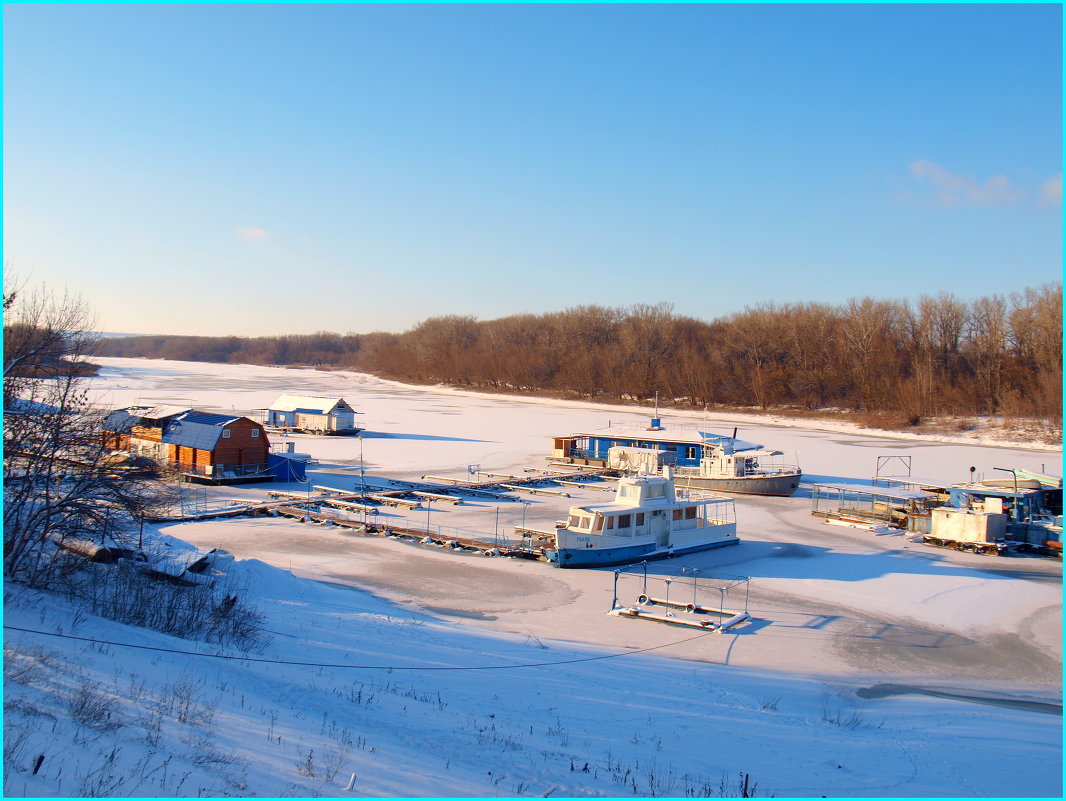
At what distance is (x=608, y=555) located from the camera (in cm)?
2248

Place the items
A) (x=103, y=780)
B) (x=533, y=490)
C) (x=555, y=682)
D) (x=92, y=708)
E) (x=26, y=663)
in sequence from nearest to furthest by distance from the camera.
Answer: (x=103, y=780) < (x=92, y=708) < (x=26, y=663) < (x=555, y=682) < (x=533, y=490)

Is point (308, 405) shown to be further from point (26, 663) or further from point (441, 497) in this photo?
point (26, 663)

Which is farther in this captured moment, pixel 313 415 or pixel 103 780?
pixel 313 415

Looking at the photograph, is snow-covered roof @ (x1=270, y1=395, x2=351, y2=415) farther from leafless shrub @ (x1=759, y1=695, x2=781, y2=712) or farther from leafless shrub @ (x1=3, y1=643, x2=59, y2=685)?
leafless shrub @ (x1=3, y1=643, x2=59, y2=685)

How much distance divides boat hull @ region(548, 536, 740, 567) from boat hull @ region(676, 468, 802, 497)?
1211 centimetres

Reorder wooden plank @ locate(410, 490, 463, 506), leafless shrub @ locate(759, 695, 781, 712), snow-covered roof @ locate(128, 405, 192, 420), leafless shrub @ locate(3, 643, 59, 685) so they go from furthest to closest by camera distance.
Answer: snow-covered roof @ locate(128, 405, 192, 420) → wooden plank @ locate(410, 490, 463, 506) → leafless shrub @ locate(759, 695, 781, 712) → leafless shrub @ locate(3, 643, 59, 685)

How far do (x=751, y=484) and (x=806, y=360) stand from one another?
185ft

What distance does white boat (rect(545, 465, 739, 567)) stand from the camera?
2236 cm

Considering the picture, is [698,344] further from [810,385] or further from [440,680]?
[440,680]

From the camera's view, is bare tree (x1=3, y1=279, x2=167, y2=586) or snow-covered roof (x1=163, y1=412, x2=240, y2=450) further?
snow-covered roof (x1=163, y1=412, x2=240, y2=450)

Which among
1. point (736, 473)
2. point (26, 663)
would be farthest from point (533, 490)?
point (26, 663)

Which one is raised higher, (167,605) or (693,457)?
(693,457)

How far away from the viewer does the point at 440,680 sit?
11.9 m

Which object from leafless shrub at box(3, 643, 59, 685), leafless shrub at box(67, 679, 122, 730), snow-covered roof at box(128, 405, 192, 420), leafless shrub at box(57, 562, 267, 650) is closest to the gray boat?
snow-covered roof at box(128, 405, 192, 420)
